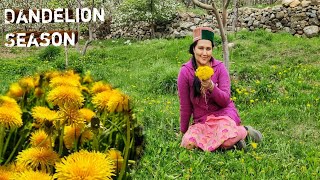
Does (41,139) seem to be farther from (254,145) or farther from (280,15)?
(280,15)

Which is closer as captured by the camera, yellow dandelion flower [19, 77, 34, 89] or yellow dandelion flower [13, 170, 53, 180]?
yellow dandelion flower [13, 170, 53, 180]

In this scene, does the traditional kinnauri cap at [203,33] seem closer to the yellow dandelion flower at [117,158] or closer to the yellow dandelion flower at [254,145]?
the yellow dandelion flower at [254,145]

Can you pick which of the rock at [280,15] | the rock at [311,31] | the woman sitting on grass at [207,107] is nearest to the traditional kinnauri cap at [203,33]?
the woman sitting on grass at [207,107]

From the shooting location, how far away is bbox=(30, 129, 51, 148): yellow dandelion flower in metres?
0.71

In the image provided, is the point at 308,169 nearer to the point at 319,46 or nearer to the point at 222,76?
the point at 222,76

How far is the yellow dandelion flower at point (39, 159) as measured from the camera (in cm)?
64

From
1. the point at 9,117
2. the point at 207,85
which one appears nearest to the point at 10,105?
the point at 9,117

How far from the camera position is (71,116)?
0.70 meters

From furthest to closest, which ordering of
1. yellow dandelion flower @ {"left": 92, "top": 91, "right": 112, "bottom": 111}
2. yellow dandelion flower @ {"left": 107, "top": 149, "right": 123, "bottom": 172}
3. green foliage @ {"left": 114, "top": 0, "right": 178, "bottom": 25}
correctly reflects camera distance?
green foliage @ {"left": 114, "top": 0, "right": 178, "bottom": 25}, yellow dandelion flower @ {"left": 92, "top": 91, "right": 112, "bottom": 111}, yellow dandelion flower @ {"left": 107, "top": 149, "right": 123, "bottom": 172}

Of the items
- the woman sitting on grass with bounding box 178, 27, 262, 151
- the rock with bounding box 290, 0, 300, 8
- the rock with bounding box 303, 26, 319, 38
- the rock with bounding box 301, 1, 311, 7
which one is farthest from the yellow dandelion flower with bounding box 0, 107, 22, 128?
the rock with bounding box 290, 0, 300, 8

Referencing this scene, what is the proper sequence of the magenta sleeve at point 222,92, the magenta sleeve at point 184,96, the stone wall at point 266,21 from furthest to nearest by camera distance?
1. the stone wall at point 266,21
2. the magenta sleeve at point 184,96
3. the magenta sleeve at point 222,92

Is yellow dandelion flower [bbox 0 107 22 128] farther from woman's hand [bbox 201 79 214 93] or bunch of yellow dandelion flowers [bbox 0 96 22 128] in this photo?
woman's hand [bbox 201 79 214 93]

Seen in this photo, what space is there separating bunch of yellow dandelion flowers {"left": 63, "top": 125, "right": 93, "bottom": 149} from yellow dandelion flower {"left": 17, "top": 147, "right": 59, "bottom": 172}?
96 millimetres

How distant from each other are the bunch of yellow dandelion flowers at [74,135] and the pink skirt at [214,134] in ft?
10.1
